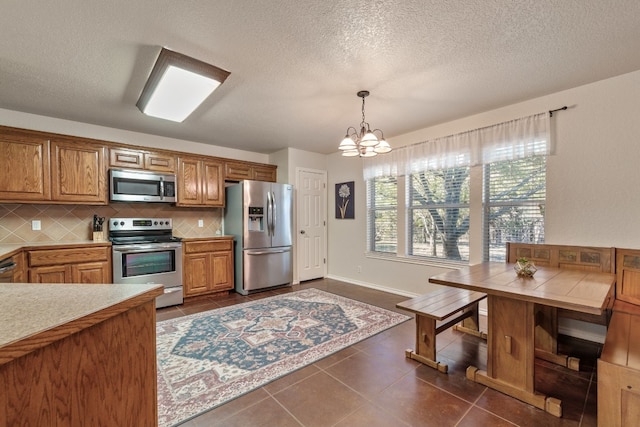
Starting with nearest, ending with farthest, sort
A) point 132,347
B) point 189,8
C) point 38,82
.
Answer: point 132,347, point 189,8, point 38,82

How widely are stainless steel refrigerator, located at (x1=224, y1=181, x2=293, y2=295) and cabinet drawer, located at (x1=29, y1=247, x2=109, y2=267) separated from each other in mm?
1696

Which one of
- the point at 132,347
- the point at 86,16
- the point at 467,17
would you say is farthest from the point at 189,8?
the point at 132,347

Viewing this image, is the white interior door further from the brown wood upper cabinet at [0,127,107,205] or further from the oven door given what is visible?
the brown wood upper cabinet at [0,127,107,205]

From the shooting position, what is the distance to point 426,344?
2283 mm

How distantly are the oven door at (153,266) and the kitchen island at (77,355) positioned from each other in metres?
2.54

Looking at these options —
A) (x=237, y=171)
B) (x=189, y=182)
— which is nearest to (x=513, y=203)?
→ (x=237, y=171)

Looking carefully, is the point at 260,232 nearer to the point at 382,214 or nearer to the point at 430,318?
the point at 382,214

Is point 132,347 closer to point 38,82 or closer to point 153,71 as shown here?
point 153,71

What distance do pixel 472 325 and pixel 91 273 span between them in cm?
424

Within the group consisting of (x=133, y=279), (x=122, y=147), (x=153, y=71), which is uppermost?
(x=153, y=71)

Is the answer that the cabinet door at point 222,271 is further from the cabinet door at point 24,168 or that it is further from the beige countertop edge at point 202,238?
the cabinet door at point 24,168

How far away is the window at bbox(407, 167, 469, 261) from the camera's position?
359cm

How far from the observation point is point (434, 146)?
376 cm

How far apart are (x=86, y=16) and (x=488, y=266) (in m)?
3.61
